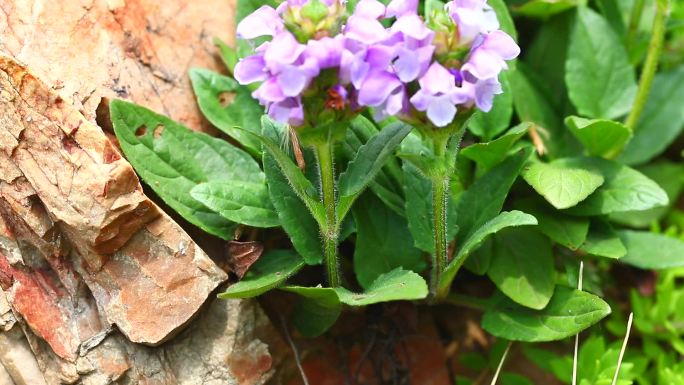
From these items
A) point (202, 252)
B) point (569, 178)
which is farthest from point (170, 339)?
point (569, 178)

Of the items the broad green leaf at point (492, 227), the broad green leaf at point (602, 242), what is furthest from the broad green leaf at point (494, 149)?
the broad green leaf at point (602, 242)

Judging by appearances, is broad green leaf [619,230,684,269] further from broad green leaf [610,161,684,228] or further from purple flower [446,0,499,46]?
purple flower [446,0,499,46]

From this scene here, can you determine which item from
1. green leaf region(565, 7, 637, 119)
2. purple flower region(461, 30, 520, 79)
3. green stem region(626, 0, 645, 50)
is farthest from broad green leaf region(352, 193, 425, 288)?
green stem region(626, 0, 645, 50)

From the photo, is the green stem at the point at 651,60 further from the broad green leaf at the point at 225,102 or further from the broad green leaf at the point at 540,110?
the broad green leaf at the point at 225,102

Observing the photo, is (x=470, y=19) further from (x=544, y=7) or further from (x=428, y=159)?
(x=544, y=7)

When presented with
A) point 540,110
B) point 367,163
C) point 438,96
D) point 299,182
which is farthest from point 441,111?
point 540,110

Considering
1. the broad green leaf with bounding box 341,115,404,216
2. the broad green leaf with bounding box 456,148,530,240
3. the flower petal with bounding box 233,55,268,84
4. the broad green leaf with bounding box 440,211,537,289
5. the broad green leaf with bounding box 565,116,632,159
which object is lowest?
the broad green leaf with bounding box 565,116,632,159
